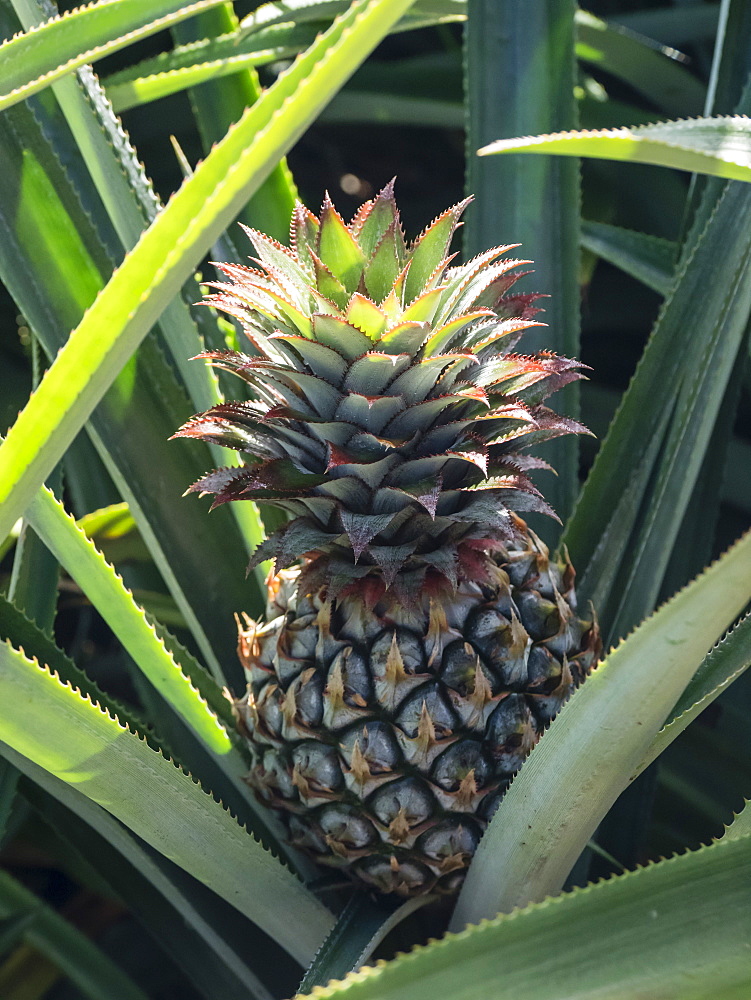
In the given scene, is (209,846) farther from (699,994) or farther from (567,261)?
Result: (567,261)

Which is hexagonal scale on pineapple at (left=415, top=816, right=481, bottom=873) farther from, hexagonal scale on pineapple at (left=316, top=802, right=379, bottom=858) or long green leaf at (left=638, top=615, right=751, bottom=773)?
long green leaf at (left=638, top=615, right=751, bottom=773)

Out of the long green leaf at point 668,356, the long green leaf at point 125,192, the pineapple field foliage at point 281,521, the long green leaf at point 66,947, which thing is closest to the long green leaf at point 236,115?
the pineapple field foliage at point 281,521

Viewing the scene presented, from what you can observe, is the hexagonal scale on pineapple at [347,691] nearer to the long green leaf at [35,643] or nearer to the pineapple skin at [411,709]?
the pineapple skin at [411,709]

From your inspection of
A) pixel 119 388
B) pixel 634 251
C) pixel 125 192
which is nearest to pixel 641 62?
pixel 634 251

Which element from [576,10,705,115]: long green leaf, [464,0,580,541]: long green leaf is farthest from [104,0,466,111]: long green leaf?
[576,10,705,115]: long green leaf

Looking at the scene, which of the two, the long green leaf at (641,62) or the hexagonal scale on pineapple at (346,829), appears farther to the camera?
the long green leaf at (641,62)

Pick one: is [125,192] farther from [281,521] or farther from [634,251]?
[634,251]
